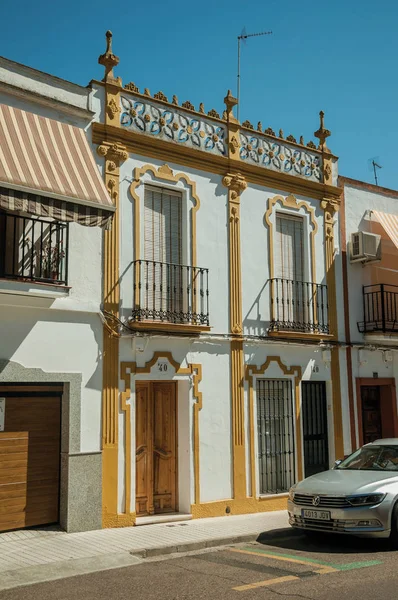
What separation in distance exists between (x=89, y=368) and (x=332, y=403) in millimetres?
5953

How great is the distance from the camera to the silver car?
29.8 ft

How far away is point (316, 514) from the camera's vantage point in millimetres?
9523

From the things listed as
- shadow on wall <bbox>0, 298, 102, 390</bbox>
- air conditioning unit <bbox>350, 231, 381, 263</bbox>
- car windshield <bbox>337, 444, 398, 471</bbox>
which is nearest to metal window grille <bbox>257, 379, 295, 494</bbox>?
car windshield <bbox>337, 444, 398, 471</bbox>

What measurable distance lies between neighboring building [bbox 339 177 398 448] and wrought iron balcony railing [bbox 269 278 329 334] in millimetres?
830

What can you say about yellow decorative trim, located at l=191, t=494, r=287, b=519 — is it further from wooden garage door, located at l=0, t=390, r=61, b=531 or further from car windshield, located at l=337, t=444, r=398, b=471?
wooden garage door, located at l=0, t=390, r=61, b=531

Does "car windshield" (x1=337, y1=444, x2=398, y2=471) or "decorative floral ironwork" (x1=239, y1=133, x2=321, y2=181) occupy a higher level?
"decorative floral ironwork" (x1=239, y1=133, x2=321, y2=181)

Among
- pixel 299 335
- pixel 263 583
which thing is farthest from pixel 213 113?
pixel 263 583

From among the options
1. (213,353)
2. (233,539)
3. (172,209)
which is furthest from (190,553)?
(172,209)

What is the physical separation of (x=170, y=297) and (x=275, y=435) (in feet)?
12.2

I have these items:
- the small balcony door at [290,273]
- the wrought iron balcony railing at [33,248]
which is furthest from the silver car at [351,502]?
the wrought iron balcony railing at [33,248]

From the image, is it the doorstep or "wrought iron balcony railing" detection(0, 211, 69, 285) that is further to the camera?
the doorstep

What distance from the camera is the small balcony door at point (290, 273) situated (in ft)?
45.6

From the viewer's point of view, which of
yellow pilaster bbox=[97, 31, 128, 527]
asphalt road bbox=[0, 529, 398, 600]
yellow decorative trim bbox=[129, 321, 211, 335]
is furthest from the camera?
yellow decorative trim bbox=[129, 321, 211, 335]

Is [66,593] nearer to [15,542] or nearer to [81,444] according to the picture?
[15,542]
